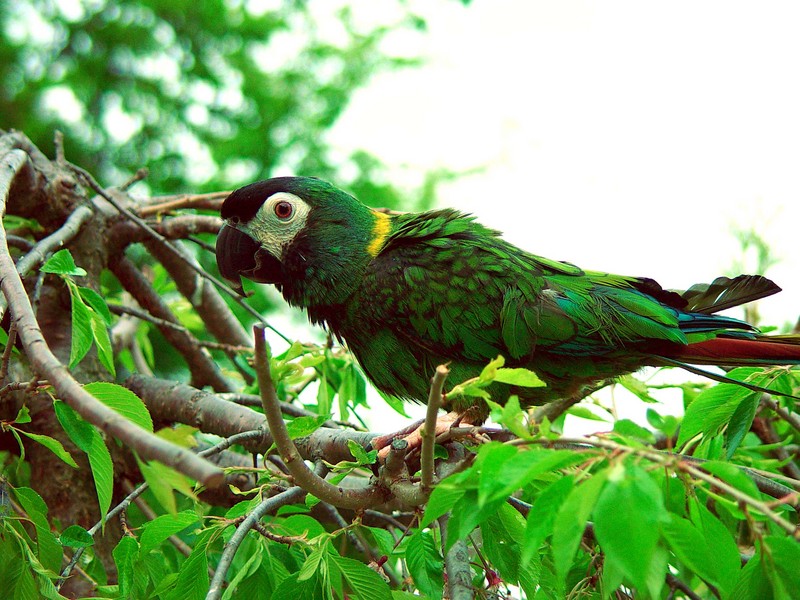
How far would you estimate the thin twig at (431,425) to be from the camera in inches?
48.9

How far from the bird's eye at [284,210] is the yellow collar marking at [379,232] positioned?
0.33 m

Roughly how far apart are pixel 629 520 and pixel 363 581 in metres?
0.77

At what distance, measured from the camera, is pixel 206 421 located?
2615 mm

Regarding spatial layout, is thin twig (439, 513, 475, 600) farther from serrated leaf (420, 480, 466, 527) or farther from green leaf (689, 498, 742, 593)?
green leaf (689, 498, 742, 593)

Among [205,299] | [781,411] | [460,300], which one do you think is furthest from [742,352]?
[205,299]

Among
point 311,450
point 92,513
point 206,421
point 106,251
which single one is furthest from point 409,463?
point 106,251

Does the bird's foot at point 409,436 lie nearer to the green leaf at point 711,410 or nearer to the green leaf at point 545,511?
the green leaf at point 711,410

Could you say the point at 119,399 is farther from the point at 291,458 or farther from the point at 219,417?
the point at 219,417

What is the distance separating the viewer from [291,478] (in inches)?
62.1

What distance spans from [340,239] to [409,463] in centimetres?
103

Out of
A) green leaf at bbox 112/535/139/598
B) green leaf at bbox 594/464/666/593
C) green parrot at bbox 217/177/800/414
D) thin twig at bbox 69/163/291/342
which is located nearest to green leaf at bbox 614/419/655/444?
green parrot at bbox 217/177/800/414

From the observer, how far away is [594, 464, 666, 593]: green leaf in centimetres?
100

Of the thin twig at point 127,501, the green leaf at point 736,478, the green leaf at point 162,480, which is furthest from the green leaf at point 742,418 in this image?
the green leaf at point 162,480

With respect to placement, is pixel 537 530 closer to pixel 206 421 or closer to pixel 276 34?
pixel 206 421
